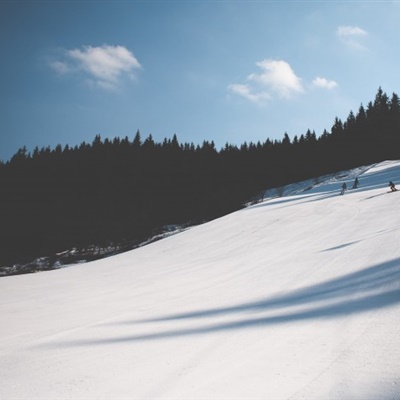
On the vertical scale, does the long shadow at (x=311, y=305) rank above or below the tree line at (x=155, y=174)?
below

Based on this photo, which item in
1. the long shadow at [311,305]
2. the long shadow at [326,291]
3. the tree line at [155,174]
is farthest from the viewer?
the tree line at [155,174]

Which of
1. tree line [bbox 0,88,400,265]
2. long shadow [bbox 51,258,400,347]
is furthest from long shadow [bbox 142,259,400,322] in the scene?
tree line [bbox 0,88,400,265]

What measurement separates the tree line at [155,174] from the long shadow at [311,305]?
52096 mm

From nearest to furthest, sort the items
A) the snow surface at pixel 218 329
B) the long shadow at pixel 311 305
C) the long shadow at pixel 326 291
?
the snow surface at pixel 218 329 → the long shadow at pixel 311 305 → the long shadow at pixel 326 291

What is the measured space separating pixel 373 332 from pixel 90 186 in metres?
81.7

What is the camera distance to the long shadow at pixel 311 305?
17.1 feet

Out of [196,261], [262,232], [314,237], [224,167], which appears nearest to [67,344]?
[196,261]

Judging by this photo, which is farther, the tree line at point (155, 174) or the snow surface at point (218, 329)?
the tree line at point (155, 174)

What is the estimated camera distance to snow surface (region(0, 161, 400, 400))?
3.43 metres

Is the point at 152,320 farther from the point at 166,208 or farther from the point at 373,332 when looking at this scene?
the point at 166,208

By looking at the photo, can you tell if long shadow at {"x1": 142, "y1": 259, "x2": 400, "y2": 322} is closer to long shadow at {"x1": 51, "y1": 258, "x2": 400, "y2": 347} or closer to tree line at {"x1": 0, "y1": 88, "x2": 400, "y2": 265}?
long shadow at {"x1": 51, "y1": 258, "x2": 400, "y2": 347}

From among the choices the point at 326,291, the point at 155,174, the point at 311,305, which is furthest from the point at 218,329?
the point at 155,174

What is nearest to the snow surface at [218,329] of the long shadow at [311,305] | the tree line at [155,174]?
the long shadow at [311,305]

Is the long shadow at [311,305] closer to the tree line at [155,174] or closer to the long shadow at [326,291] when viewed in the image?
the long shadow at [326,291]
